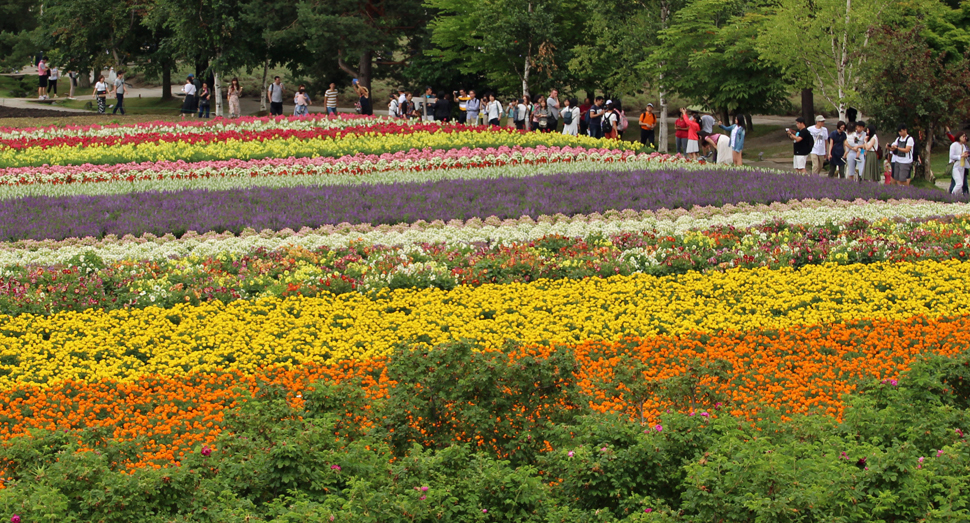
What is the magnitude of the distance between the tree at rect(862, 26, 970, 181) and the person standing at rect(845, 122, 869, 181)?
55.4 inches

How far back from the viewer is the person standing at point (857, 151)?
21594 mm

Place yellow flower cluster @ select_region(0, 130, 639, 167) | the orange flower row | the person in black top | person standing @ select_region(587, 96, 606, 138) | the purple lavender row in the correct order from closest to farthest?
1. the orange flower row
2. the purple lavender row
3. yellow flower cluster @ select_region(0, 130, 639, 167)
4. person standing @ select_region(587, 96, 606, 138)
5. the person in black top

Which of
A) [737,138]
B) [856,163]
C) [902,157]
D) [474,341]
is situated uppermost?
[737,138]

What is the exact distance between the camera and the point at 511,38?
1419 inches

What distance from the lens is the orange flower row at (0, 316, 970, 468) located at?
767 cm

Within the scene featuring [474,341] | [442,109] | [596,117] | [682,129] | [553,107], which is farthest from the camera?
[442,109]

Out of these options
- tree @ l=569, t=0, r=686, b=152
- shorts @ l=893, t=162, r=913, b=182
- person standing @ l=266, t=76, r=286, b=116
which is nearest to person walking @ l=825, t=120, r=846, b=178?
shorts @ l=893, t=162, r=913, b=182

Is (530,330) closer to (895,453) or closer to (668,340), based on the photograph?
(668,340)

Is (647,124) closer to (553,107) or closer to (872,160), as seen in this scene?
(553,107)

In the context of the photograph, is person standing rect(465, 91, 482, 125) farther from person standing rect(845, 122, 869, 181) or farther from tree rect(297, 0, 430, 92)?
person standing rect(845, 122, 869, 181)

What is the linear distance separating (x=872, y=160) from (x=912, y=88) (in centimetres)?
204

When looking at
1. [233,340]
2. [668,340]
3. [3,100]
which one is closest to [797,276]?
[668,340]

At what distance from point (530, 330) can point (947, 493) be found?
18.4ft

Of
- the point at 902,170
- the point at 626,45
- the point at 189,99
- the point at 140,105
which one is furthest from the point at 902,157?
the point at 140,105
